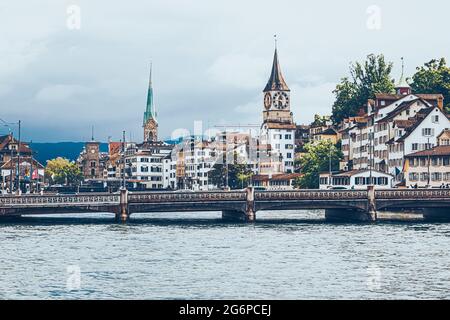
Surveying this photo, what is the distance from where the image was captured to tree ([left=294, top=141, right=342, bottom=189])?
15712 centimetres

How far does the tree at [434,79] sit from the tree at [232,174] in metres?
42.2

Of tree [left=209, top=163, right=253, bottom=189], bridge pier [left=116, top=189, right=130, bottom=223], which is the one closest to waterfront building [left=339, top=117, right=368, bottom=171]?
tree [left=209, top=163, right=253, bottom=189]

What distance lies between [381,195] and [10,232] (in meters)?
39.9

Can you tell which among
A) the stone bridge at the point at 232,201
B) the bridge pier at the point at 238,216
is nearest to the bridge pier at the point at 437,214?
the stone bridge at the point at 232,201

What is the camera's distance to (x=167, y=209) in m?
91.9

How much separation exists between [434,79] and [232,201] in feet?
243

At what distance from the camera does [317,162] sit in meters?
158

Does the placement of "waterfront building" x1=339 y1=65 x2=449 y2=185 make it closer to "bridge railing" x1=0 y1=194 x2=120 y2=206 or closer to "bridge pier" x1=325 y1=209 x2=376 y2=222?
"bridge pier" x1=325 y1=209 x2=376 y2=222

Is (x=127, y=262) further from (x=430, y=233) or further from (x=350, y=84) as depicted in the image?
(x=350, y=84)

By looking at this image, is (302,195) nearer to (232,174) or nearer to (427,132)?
(427,132)

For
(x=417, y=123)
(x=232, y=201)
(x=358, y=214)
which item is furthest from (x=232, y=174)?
(x=232, y=201)

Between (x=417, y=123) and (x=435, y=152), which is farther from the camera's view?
(x=417, y=123)

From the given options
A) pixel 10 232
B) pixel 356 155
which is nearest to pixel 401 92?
pixel 356 155

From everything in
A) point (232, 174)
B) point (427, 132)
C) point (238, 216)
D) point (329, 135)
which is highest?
point (329, 135)
